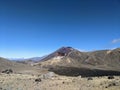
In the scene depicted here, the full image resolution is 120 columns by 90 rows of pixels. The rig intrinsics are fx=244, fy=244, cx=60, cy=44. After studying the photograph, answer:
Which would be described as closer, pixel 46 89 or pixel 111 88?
pixel 111 88

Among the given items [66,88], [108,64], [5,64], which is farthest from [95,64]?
[66,88]

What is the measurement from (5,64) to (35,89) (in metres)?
90.4

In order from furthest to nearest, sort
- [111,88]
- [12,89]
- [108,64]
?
[108,64]
[12,89]
[111,88]

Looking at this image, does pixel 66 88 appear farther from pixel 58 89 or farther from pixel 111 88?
pixel 111 88

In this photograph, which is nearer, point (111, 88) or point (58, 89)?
point (111, 88)

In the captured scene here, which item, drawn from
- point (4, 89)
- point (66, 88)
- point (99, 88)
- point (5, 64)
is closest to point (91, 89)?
point (99, 88)

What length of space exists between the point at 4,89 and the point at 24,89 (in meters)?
2.30

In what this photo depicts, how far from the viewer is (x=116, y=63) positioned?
198 metres

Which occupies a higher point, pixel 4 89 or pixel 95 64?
pixel 95 64

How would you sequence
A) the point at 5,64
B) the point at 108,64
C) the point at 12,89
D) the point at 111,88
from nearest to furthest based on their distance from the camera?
the point at 111,88
the point at 12,89
the point at 5,64
the point at 108,64

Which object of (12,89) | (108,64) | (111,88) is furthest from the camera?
(108,64)

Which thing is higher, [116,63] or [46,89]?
[116,63]

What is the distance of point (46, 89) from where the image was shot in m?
28.3

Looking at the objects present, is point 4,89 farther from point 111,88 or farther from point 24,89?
point 111,88
